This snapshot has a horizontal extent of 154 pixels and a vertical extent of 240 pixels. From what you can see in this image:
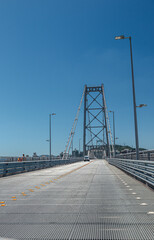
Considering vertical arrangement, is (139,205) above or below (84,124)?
below

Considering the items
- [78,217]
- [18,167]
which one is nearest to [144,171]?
[78,217]

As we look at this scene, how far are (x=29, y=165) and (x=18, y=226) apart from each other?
22.6 meters

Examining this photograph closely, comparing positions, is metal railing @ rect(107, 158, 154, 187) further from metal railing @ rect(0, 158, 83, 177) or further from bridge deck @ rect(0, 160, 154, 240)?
metal railing @ rect(0, 158, 83, 177)

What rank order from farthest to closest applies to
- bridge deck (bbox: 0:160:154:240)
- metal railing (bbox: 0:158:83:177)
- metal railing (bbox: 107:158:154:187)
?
metal railing (bbox: 0:158:83:177) → metal railing (bbox: 107:158:154:187) → bridge deck (bbox: 0:160:154:240)

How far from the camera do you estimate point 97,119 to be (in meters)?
96.1

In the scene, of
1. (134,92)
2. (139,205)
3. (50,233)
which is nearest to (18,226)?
(50,233)

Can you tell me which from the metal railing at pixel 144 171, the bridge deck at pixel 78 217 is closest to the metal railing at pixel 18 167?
the metal railing at pixel 144 171

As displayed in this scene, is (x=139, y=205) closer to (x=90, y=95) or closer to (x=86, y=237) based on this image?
(x=86, y=237)

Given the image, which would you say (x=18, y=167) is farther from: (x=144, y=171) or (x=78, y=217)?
(x=78, y=217)

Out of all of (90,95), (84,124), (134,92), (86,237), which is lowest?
(86,237)

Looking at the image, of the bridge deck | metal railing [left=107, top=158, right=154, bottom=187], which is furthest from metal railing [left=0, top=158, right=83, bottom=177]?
the bridge deck

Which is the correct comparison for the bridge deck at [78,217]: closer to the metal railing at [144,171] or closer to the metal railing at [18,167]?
the metal railing at [144,171]

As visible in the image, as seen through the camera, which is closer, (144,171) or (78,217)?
(78,217)

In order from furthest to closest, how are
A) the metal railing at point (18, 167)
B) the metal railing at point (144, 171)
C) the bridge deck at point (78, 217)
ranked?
the metal railing at point (18, 167), the metal railing at point (144, 171), the bridge deck at point (78, 217)
